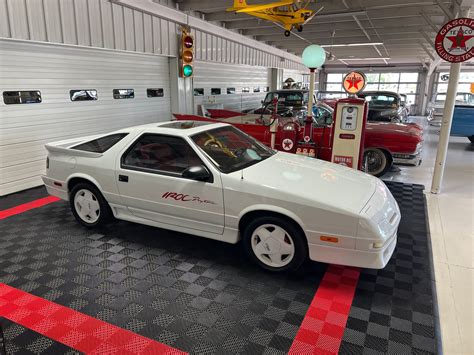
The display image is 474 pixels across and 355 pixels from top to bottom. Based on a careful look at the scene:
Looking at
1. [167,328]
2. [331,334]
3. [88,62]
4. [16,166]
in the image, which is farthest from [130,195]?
[88,62]

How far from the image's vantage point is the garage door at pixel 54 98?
564 centimetres

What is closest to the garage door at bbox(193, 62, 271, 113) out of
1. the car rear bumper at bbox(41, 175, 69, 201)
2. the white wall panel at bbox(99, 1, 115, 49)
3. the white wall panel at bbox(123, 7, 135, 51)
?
the white wall panel at bbox(123, 7, 135, 51)

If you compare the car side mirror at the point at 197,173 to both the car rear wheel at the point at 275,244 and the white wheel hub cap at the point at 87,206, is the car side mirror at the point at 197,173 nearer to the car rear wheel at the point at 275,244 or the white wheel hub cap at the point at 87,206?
the car rear wheel at the point at 275,244

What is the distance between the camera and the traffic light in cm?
902

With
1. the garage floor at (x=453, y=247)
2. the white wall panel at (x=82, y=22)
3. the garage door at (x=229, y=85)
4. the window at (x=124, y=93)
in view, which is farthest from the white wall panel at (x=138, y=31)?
the garage floor at (x=453, y=247)

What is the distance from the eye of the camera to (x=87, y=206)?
4262 mm

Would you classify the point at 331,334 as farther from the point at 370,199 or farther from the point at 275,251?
the point at 370,199

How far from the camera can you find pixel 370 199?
3150 mm

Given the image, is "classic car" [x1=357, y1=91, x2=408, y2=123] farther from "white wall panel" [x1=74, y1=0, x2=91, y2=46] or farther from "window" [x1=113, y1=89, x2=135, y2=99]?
"white wall panel" [x1=74, y1=0, x2=91, y2=46]

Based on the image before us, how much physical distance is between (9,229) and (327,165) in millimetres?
3965

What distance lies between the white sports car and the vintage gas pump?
1.94m

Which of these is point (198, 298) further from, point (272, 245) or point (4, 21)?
point (4, 21)

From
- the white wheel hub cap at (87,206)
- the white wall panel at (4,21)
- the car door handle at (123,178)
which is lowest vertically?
the white wheel hub cap at (87,206)

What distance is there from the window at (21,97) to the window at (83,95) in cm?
72
